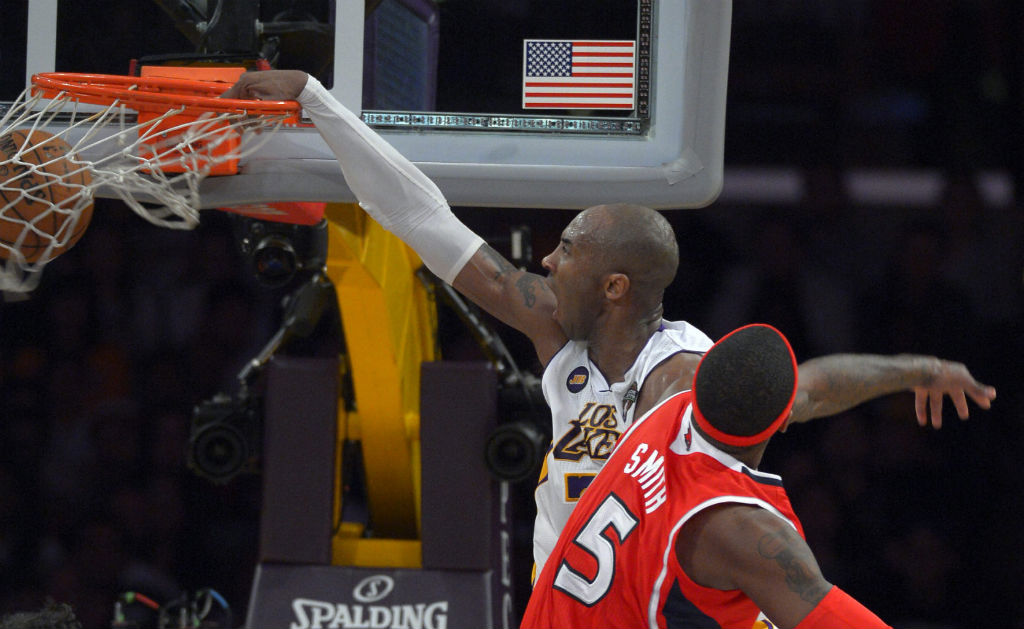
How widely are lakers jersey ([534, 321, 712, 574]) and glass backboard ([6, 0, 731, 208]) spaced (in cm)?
49

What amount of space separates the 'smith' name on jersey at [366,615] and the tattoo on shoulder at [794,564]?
2441 millimetres

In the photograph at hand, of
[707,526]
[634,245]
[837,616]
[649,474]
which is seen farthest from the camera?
[634,245]

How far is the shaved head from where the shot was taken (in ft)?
7.98

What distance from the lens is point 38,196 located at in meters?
2.55

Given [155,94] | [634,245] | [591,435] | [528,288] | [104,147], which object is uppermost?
[155,94]

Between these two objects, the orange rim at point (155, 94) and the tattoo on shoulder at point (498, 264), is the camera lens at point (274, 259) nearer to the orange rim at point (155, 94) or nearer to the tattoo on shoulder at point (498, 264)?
the orange rim at point (155, 94)

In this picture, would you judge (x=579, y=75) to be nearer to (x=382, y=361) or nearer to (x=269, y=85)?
(x=269, y=85)

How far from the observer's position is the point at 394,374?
381 cm

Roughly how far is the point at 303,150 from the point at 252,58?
0.99 feet

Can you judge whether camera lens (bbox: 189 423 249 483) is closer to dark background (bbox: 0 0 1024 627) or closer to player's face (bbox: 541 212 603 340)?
dark background (bbox: 0 0 1024 627)

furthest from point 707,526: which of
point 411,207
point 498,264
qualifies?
point 411,207

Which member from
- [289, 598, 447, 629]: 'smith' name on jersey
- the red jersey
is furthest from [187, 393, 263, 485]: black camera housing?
the red jersey

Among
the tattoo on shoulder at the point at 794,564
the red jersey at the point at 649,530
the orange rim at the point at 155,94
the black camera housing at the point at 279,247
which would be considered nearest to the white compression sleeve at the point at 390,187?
the orange rim at the point at 155,94

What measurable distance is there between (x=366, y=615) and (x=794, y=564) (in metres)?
2.57
